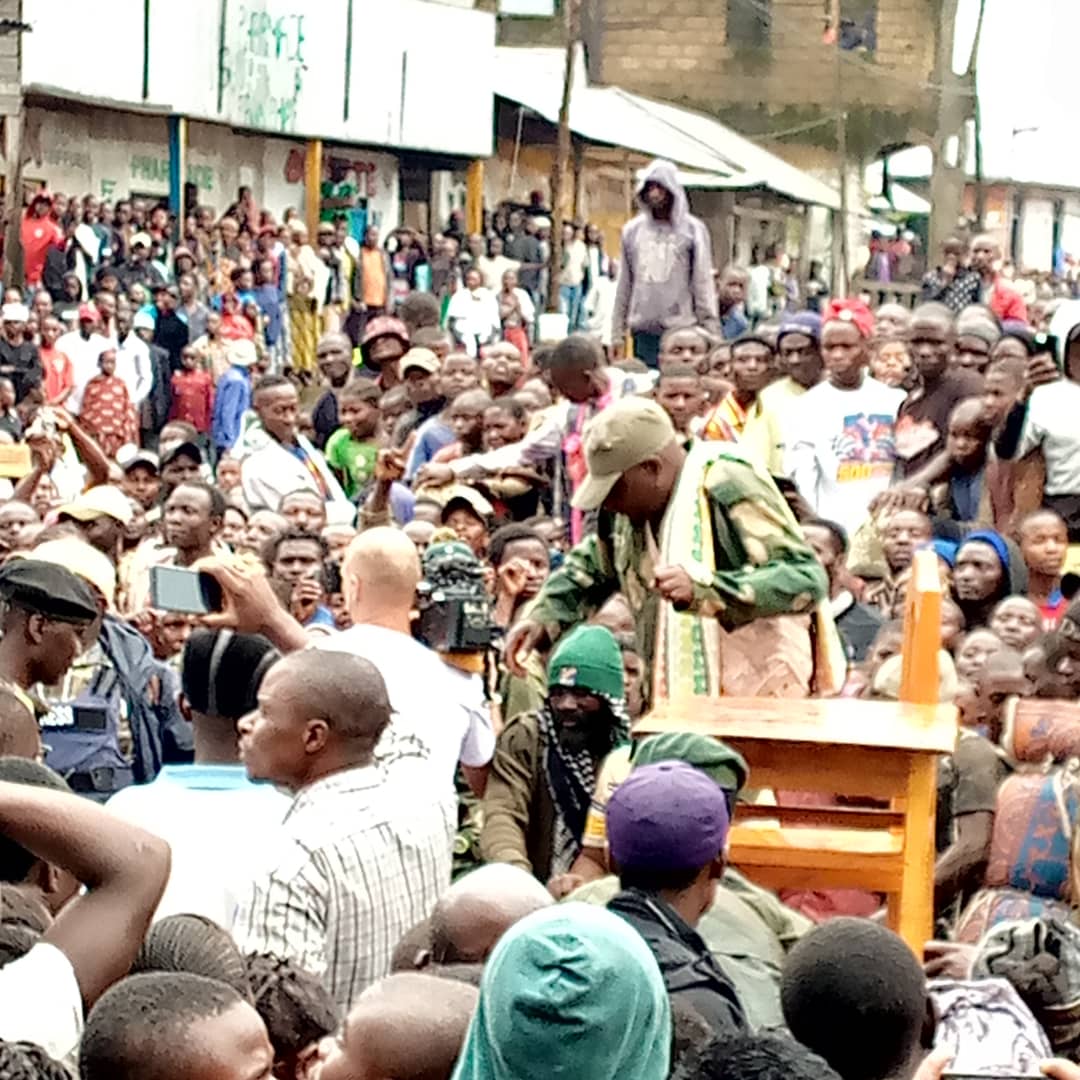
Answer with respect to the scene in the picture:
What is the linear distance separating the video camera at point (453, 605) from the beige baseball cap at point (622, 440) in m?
0.49

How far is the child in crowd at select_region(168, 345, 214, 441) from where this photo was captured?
21203 mm

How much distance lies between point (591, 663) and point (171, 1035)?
3303 millimetres

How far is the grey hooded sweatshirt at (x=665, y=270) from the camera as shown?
14.5m

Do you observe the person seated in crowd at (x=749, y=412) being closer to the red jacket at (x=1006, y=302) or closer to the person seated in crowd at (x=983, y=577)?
the person seated in crowd at (x=983, y=577)

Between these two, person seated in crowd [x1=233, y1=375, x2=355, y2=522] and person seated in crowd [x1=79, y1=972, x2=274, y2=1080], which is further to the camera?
person seated in crowd [x1=233, y1=375, x2=355, y2=522]

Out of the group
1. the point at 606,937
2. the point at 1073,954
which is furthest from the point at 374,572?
the point at 606,937

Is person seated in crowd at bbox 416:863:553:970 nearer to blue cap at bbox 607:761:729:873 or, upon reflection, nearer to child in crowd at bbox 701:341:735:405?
blue cap at bbox 607:761:729:873

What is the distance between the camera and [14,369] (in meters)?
19.4

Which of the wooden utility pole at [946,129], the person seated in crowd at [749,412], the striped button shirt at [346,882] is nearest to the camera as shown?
the striped button shirt at [346,882]

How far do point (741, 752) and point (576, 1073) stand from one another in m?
2.56

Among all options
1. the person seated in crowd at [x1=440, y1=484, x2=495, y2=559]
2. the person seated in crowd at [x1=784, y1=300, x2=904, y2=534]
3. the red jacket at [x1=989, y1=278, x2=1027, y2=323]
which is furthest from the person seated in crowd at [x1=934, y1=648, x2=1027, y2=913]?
the red jacket at [x1=989, y1=278, x2=1027, y2=323]

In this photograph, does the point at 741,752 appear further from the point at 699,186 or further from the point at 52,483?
the point at 699,186

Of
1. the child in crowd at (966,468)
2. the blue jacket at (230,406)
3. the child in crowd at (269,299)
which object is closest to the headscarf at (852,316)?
the child in crowd at (966,468)

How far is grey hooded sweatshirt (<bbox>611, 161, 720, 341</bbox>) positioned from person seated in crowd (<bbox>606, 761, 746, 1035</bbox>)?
966 cm
